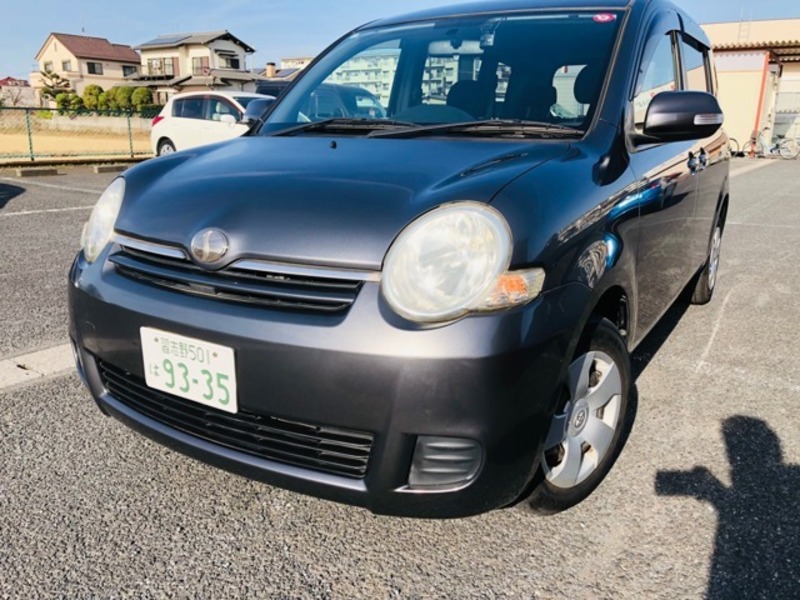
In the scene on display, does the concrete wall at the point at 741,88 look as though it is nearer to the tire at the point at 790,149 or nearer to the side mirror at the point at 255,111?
the tire at the point at 790,149

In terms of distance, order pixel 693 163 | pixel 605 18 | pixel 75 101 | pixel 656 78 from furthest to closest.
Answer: pixel 75 101 → pixel 693 163 → pixel 656 78 → pixel 605 18

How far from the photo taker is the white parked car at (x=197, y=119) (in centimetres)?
1046

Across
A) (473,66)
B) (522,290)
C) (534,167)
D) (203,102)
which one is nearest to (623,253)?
(534,167)

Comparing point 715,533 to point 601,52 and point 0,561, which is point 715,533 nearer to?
point 601,52

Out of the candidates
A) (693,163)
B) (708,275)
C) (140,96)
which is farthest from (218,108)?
(140,96)

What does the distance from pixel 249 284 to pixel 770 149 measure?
24.4 m

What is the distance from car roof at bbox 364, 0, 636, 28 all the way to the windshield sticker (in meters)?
0.06

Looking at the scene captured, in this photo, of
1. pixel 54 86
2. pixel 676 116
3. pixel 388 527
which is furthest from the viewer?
pixel 54 86

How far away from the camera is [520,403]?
4.85ft

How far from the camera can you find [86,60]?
186ft

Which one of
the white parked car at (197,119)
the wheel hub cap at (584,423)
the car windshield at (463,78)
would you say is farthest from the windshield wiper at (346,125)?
the white parked car at (197,119)

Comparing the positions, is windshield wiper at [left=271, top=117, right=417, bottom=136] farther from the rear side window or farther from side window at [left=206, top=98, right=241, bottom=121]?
the rear side window

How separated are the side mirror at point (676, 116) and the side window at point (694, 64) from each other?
0.81m

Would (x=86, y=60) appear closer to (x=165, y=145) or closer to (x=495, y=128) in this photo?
(x=165, y=145)
